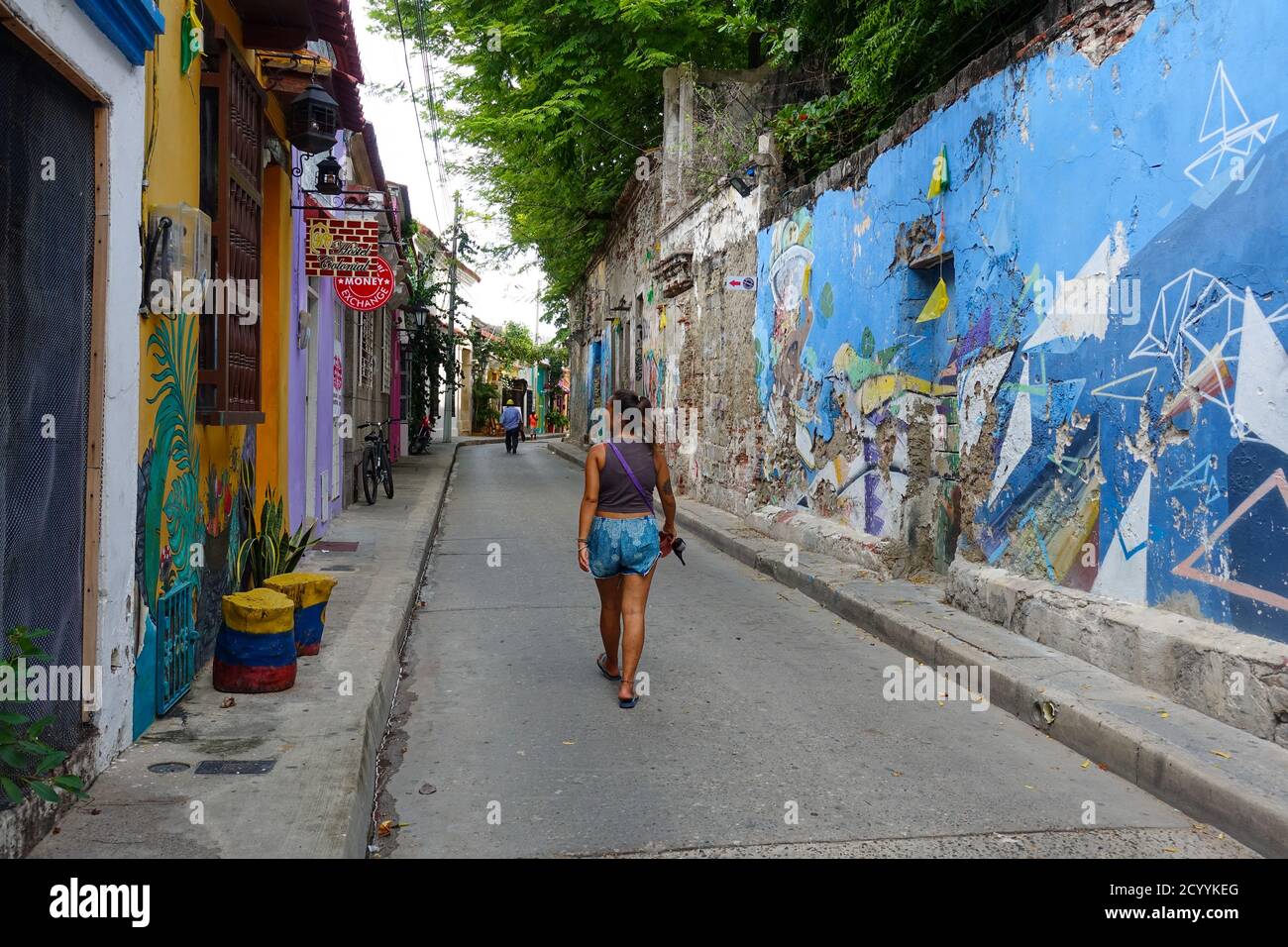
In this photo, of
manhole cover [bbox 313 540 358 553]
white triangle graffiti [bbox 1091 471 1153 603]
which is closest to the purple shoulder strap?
white triangle graffiti [bbox 1091 471 1153 603]

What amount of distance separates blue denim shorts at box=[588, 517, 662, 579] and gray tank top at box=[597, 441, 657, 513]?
0.08 m

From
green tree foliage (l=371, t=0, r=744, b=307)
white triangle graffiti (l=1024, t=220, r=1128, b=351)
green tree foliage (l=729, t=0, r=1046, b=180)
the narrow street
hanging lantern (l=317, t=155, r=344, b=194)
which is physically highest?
green tree foliage (l=371, t=0, r=744, b=307)

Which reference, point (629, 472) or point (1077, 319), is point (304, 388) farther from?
point (1077, 319)

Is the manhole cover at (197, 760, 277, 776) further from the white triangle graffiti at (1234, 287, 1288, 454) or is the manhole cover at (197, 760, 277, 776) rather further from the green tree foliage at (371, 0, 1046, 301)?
the green tree foliage at (371, 0, 1046, 301)

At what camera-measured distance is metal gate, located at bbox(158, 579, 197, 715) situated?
471 centimetres

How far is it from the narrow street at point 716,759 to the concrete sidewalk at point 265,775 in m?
0.26

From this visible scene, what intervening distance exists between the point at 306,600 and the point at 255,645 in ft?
2.59

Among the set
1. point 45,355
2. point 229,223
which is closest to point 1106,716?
point 45,355

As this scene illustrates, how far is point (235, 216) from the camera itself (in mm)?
6113

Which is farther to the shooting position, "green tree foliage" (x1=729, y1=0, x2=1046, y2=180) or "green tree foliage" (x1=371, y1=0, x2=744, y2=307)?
"green tree foliage" (x1=371, y1=0, x2=744, y2=307)

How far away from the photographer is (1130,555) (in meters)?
5.88

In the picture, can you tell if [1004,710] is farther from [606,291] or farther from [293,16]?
[606,291]
